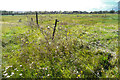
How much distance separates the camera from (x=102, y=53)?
17.1 feet

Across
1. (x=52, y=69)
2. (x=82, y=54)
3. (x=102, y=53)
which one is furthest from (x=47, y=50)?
(x=102, y=53)

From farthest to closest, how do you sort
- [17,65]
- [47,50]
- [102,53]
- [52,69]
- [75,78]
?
[47,50], [102,53], [17,65], [52,69], [75,78]

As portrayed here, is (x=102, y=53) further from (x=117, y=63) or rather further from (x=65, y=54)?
(x=65, y=54)

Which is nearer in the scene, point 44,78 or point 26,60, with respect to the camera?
point 44,78

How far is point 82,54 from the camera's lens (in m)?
5.24

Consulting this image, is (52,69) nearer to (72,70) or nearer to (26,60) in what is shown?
(72,70)

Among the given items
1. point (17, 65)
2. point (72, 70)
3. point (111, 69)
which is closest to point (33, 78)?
point (17, 65)

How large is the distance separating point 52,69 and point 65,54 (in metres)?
1.43

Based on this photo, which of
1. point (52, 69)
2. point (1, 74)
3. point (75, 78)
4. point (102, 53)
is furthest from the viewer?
point (102, 53)

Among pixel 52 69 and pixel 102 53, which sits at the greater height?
pixel 102 53

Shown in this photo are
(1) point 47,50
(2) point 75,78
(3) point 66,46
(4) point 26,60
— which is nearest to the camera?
(2) point 75,78

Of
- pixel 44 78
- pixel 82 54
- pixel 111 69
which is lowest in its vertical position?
pixel 44 78

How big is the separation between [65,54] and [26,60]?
6.88 feet

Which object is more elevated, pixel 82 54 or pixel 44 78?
pixel 82 54
